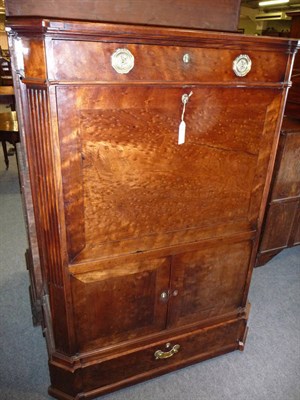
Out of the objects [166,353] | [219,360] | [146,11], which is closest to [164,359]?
[166,353]

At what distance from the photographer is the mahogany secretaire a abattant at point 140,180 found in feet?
3.01

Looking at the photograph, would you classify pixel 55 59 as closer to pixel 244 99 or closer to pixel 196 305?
pixel 244 99

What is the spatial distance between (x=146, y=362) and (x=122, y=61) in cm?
125

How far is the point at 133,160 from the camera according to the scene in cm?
108

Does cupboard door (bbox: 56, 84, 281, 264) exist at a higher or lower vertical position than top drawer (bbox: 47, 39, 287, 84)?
lower

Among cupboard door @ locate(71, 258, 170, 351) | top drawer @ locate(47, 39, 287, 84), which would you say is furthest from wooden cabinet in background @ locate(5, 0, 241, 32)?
cupboard door @ locate(71, 258, 170, 351)

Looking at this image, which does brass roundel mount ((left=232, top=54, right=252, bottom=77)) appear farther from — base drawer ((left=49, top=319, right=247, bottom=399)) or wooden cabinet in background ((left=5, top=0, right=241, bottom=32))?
Answer: base drawer ((left=49, top=319, right=247, bottom=399))

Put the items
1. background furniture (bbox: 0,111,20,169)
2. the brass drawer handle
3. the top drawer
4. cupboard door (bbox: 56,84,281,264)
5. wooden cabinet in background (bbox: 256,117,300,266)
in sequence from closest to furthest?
1. the top drawer
2. cupboard door (bbox: 56,84,281,264)
3. the brass drawer handle
4. wooden cabinet in background (bbox: 256,117,300,266)
5. background furniture (bbox: 0,111,20,169)

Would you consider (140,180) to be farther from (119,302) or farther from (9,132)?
(9,132)

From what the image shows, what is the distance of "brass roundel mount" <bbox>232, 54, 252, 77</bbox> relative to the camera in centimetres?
105

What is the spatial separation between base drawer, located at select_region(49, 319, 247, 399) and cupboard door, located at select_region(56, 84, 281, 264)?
0.52 meters

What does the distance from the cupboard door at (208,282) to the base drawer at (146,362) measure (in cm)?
10

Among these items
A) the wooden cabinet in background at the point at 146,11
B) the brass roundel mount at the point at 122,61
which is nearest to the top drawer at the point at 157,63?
→ the brass roundel mount at the point at 122,61

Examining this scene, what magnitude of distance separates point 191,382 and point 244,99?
1.27 metres
